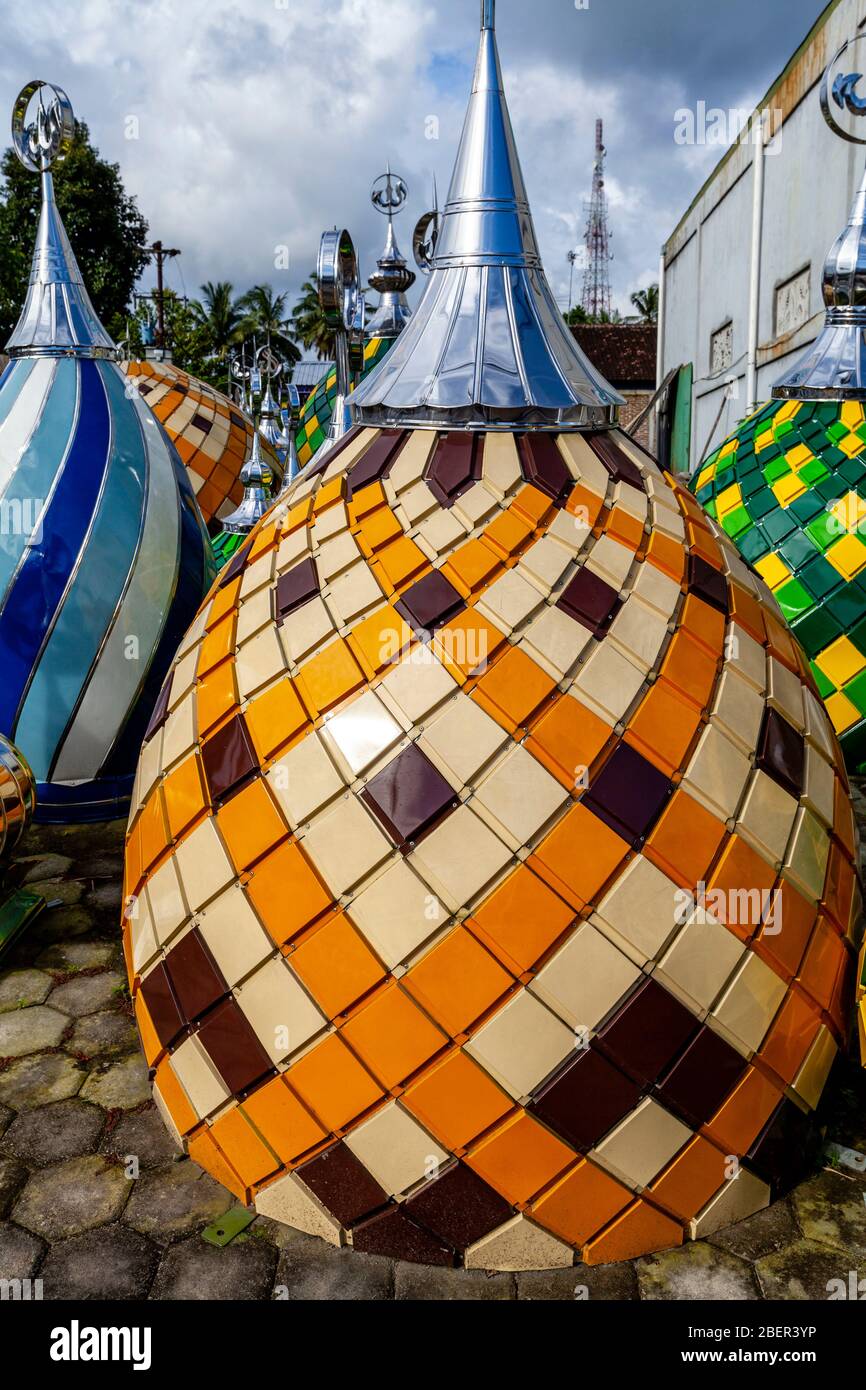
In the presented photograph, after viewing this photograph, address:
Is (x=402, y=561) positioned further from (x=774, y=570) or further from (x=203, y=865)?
(x=774, y=570)

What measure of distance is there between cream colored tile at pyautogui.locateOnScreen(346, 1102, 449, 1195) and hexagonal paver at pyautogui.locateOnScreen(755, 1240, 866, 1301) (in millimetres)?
926

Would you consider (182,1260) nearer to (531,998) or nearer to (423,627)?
(531,998)

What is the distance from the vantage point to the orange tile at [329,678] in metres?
3.00

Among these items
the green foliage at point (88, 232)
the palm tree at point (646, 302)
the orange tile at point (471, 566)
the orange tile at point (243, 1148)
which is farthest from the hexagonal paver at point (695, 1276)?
the palm tree at point (646, 302)

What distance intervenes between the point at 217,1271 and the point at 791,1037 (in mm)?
1703

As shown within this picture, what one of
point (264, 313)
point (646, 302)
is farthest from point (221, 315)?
point (646, 302)

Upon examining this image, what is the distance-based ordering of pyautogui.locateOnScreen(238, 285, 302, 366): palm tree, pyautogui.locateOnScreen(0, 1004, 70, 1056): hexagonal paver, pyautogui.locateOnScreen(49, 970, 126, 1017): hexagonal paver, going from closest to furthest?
pyautogui.locateOnScreen(0, 1004, 70, 1056): hexagonal paver < pyautogui.locateOnScreen(49, 970, 126, 1017): hexagonal paver < pyautogui.locateOnScreen(238, 285, 302, 366): palm tree

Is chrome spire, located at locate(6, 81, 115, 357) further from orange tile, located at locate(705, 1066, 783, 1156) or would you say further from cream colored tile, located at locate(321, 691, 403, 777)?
orange tile, located at locate(705, 1066, 783, 1156)

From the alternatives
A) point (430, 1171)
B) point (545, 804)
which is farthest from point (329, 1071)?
point (545, 804)

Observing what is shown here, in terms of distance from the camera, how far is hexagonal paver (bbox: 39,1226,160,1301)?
9.14 feet

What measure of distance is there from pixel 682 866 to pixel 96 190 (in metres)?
31.8

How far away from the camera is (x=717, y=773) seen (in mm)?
2955

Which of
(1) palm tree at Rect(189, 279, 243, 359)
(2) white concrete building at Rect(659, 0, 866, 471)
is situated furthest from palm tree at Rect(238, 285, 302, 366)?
(2) white concrete building at Rect(659, 0, 866, 471)

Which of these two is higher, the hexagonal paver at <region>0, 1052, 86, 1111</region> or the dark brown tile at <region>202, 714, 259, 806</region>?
the dark brown tile at <region>202, 714, 259, 806</region>
